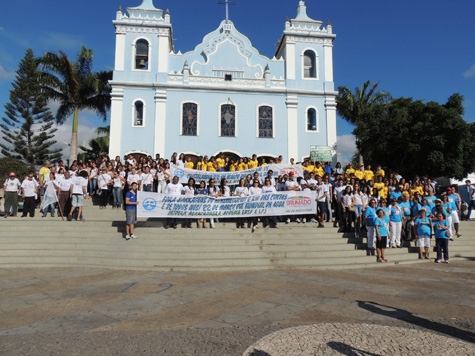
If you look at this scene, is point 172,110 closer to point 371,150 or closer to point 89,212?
point 89,212

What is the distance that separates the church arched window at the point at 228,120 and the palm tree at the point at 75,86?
9.96 metres

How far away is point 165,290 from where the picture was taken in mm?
6422

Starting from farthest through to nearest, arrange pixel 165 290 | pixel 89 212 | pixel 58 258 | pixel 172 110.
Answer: pixel 172 110 < pixel 89 212 < pixel 58 258 < pixel 165 290

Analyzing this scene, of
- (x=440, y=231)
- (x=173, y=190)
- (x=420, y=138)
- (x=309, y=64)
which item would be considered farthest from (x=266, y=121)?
(x=440, y=231)

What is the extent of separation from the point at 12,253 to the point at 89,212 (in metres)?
3.49

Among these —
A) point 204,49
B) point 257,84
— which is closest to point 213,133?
point 257,84

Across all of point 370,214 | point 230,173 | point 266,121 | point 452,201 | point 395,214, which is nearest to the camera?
point 370,214

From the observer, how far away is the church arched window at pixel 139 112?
74.5 ft

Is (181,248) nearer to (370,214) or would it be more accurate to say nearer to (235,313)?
(235,313)

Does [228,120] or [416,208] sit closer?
[416,208]

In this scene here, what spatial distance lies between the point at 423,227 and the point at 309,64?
18376 millimetres

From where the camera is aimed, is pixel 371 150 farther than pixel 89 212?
Yes

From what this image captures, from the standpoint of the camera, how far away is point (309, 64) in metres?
25.3

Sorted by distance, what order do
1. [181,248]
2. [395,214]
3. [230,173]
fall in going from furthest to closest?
[230,173], [395,214], [181,248]
